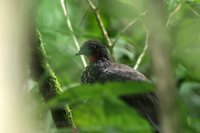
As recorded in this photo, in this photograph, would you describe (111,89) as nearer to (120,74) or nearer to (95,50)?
(120,74)

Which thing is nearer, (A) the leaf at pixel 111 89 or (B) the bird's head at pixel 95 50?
(A) the leaf at pixel 111 89

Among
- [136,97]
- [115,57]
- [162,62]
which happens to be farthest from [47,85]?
[115,57]

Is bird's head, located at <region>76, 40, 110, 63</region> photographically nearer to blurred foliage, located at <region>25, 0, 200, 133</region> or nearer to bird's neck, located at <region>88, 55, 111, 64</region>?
bird's neck, located at <region>88, 55, 111, 64</region>

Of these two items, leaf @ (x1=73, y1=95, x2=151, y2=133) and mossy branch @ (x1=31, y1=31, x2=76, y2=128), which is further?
mossy branch @ (x1=31, y1=31, x2=76, y2=128)

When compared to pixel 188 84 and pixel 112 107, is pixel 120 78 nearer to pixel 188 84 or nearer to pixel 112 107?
pixel 188 84

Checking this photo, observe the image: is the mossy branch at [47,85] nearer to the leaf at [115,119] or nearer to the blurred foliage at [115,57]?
the blurred foliage at [115,57]

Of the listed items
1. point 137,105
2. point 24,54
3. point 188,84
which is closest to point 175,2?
point 137,105

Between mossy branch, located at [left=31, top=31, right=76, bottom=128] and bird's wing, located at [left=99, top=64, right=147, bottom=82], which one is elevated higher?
mossy branch, located at [left=31, top=31, right=76, bottom=128]

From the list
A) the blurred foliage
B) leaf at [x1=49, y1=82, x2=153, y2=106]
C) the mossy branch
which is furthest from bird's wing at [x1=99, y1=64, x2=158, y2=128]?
leaf at [x1=49, y1=82, x2=153, y2=106]

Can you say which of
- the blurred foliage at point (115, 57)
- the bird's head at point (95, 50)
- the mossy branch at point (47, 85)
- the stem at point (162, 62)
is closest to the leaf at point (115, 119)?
the blurred foliage at point (115, 57)
